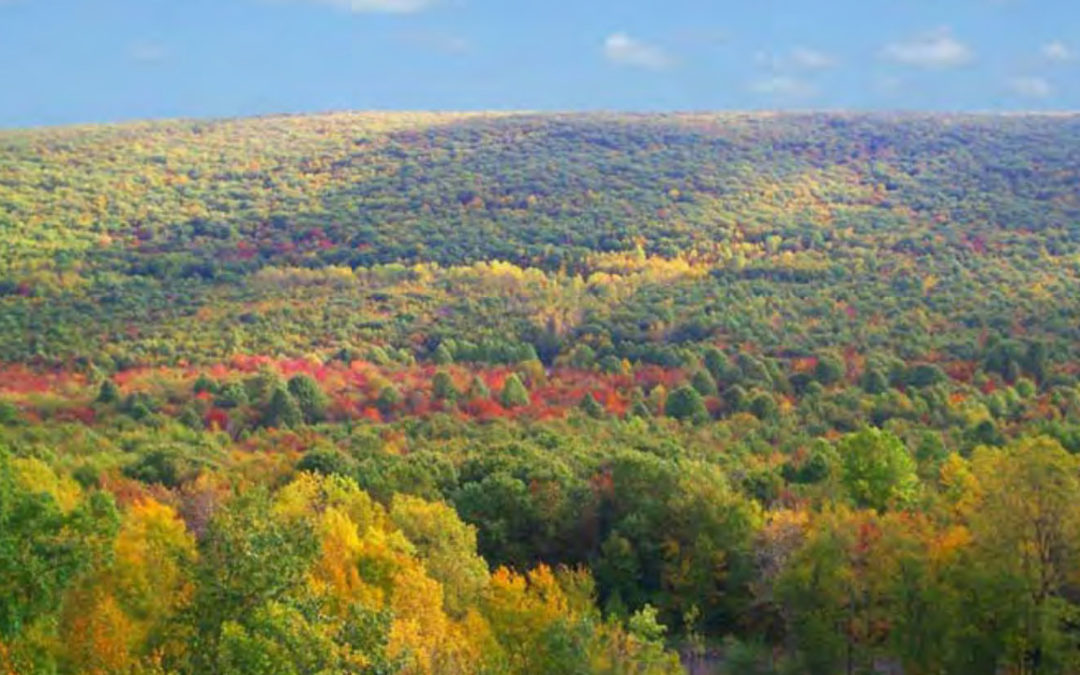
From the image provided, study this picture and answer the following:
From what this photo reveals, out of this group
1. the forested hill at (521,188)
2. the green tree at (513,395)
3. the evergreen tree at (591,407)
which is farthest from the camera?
the forested hill at (521,188)

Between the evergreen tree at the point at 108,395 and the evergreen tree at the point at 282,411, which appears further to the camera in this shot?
the evergreen tree at the point at 108,395

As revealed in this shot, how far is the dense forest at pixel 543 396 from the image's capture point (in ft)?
90.2

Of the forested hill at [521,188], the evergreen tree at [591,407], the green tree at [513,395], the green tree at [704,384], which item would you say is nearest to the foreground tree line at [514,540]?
the evergreen tree at [591,407]

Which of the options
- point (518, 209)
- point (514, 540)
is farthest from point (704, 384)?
point (518, 209)

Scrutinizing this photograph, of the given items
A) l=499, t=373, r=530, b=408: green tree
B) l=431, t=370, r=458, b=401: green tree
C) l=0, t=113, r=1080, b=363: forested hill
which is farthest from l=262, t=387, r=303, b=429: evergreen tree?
l=0, t=113, r=1080, b=363: forested hill

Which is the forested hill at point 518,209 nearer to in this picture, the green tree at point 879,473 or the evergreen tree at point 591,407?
the evergreen tree at point 591,407

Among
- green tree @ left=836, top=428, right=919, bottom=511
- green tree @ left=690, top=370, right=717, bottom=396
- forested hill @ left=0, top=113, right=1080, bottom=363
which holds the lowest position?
green tree @ left=690, top=370, right=717, bottom=396

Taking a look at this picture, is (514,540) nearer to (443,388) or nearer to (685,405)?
(685,405)

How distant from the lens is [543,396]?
65.9 metres

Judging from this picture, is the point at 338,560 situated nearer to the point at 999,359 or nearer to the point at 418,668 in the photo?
the point at 418,668

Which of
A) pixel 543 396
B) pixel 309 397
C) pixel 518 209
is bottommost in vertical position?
pixel 543 396

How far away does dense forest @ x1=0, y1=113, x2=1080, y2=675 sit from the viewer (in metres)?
27.5

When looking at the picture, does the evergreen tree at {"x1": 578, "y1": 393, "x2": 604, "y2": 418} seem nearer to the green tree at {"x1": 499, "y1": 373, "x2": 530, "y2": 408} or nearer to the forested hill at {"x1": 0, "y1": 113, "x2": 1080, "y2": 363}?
the green tree at {"x1": 499, "y1": 373, "x2": 530, "y2": 408}

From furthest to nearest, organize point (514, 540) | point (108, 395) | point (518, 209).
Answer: point (518, 209) < point (108, 395) < point (514, 540)
